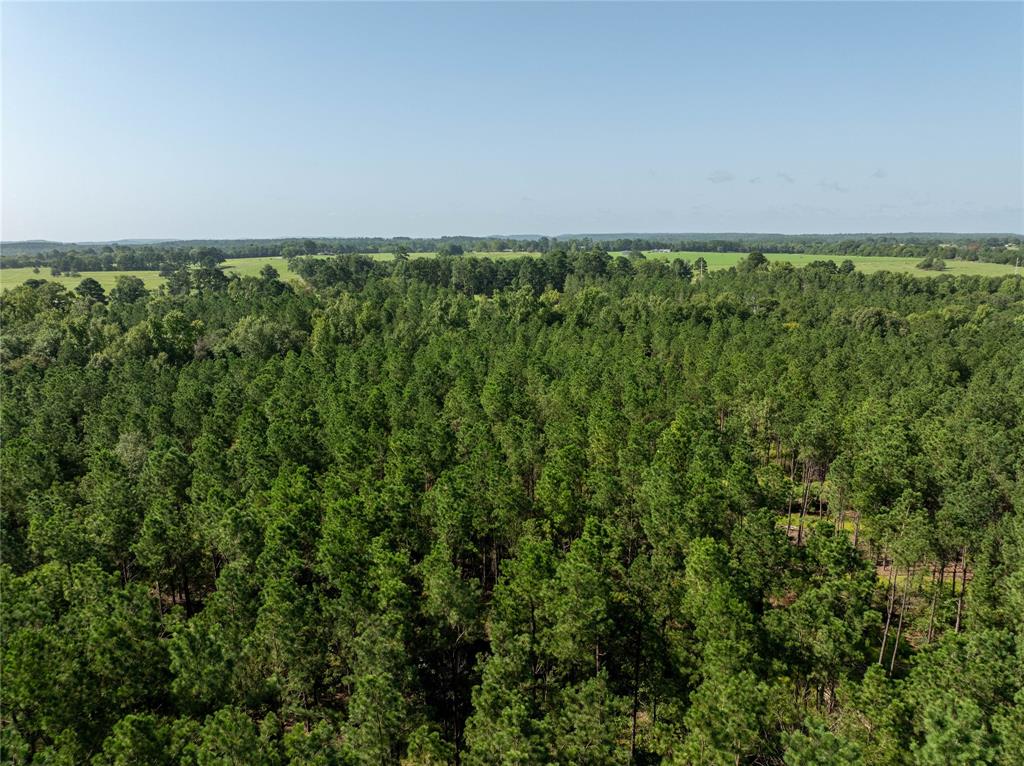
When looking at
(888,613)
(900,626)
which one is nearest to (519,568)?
(888,613)

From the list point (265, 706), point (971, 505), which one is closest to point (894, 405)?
point (971, 505)

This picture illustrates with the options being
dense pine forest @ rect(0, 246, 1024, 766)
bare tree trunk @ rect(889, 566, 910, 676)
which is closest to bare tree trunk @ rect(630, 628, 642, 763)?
dense pine forest @ rect(0, 246, 1024, 766)

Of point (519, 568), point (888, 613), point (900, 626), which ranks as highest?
point (519, 568)

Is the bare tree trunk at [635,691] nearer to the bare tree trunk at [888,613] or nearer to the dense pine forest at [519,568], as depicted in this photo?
the dense pine forest at [519,568]

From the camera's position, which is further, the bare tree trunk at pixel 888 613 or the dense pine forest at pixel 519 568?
the bare tree trunk at pixel 888 613

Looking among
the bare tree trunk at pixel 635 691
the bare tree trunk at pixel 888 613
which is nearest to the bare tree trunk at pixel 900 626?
the bare tree trunk at pixel 888 613

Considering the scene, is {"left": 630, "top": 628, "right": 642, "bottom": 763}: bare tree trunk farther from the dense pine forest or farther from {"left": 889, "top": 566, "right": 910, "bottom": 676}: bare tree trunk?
{"left": 889, "top": 566, "right": 910, "bottom": 676}: bare tree trunk

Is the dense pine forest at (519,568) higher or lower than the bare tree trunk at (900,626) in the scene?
higher

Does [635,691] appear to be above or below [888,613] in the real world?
below

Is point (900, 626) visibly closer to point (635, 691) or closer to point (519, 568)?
point (635, 691)

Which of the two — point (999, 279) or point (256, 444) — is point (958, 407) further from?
point (999, 279)
